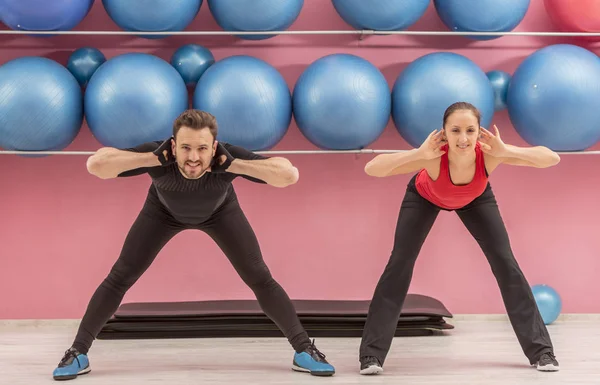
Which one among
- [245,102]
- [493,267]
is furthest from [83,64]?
[493,267]

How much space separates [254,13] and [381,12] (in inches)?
22.3

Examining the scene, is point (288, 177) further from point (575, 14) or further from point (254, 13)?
point (575, 14)

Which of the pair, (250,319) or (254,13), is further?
(250,319)

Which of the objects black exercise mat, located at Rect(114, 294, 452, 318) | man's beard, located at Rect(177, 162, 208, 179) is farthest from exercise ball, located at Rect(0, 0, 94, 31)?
black exercise mat, located at Rect(114, 294, 452, 318)

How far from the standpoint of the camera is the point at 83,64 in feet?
11.8

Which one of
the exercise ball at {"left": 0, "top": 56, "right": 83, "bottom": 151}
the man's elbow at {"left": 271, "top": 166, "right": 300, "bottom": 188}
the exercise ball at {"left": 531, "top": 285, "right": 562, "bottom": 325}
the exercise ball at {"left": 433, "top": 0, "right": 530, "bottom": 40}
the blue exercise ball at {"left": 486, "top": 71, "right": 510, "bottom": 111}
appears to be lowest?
the man's elbow at {"left": 271, "top": 166, "right": 300, "bottom": 188}

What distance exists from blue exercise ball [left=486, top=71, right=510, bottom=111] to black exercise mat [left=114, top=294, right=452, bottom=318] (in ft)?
3.31

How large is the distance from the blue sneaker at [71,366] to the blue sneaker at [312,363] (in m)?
0.80

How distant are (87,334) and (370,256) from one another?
1602mm

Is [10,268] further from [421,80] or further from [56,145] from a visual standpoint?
[421,80]

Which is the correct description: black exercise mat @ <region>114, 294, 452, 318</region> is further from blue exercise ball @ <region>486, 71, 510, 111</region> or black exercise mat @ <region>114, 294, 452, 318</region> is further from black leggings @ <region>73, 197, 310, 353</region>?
blue exercise ball @ <region>486, 71, 510, 111</region>

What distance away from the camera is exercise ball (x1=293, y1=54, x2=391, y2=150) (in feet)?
11.1

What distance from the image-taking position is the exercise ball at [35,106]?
10.8ft

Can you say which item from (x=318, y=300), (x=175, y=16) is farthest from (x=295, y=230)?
(x=175, y=16)
